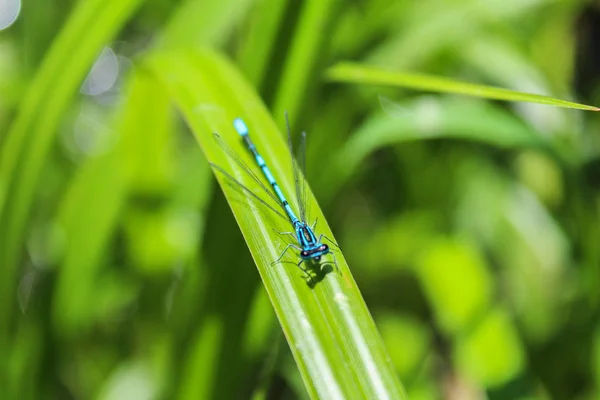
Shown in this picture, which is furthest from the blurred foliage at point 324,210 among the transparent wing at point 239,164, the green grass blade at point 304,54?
the transparent wing at point 239,164

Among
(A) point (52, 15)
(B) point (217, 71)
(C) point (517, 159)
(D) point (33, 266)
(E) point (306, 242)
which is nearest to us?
(E) point (306, 242)

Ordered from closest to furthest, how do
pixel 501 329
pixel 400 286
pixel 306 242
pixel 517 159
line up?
pixel 306 242 → pixel 501 329 → pixel 400 286 → pixel 517 159

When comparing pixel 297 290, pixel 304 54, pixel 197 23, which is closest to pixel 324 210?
pixel 304 54

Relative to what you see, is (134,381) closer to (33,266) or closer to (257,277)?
(33,266)

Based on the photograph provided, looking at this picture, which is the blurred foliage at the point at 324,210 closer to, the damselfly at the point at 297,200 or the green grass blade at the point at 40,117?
the green grass blade at the point at 40,117

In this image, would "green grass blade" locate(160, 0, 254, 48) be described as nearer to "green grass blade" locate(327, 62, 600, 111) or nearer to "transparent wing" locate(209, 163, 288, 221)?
"green grass blade" locate(327, 62, 600, 111)

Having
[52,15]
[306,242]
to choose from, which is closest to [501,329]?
[306,242]

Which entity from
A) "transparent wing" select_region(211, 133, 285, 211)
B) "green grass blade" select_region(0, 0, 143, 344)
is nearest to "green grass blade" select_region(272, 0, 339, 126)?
"transparent wing" select_region(211, 133, 285, 211)
